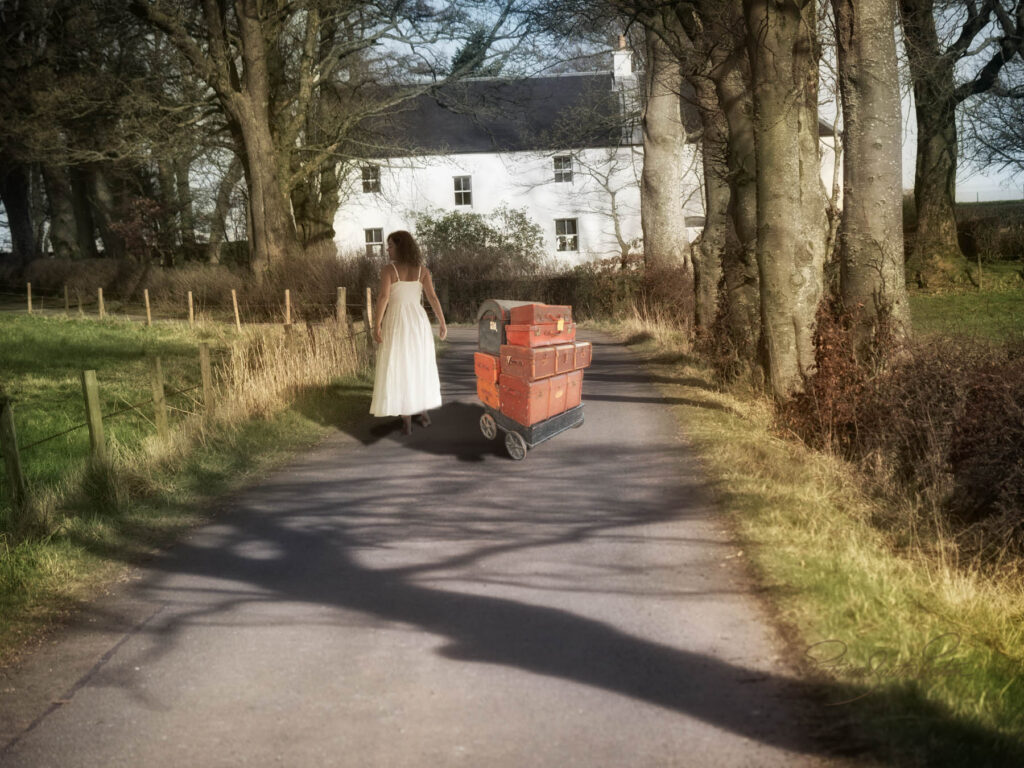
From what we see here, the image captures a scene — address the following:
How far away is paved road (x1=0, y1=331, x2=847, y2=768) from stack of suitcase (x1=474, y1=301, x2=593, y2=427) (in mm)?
1188

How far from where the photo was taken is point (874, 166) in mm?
Answer: 10594

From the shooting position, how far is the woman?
11.1 m

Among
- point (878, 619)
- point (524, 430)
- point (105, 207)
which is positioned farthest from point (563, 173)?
point (878, 619)

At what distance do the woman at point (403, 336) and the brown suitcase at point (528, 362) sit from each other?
1308mm

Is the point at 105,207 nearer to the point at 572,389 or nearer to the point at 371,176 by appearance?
the point at 371,176

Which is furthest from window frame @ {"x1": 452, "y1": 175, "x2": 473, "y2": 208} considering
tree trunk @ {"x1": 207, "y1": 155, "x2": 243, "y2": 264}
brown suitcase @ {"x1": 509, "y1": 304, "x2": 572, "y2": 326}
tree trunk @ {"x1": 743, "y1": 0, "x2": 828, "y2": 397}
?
brown suitcase @ {"x1": 509, "y1": 304, "x2": 572, "y2": 326}

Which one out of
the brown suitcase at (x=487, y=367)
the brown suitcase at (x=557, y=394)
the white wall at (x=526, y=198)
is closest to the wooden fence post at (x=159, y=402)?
the brown suitcase at (x=487, y=367)

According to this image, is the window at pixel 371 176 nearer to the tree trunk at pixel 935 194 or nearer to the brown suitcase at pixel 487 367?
the tree trunk at pixel 935 194

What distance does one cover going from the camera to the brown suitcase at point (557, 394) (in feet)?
33.4

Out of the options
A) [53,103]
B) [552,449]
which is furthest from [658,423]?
[53,103]

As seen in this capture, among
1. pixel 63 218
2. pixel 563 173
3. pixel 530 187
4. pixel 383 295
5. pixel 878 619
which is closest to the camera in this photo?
pixel 878 619

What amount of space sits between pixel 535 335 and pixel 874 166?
12.5 ft

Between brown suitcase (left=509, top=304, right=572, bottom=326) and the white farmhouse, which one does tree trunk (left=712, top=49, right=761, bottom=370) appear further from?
the white farmhouse

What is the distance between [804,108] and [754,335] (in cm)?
304
